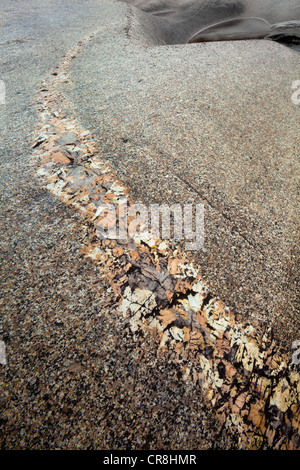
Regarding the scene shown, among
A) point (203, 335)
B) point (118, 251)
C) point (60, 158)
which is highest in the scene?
point (60, 158)

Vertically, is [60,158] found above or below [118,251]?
above

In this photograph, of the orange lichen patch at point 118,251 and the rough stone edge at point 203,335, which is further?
the orange lichen patch at point 118,251

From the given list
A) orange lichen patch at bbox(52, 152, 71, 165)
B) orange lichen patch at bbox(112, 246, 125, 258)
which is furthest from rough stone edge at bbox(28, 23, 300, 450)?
orange lichen patch at bbox(52, 152, 71, 165)

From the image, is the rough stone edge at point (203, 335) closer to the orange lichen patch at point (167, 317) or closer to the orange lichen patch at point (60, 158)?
the orange lichen patch at point (167, 317)

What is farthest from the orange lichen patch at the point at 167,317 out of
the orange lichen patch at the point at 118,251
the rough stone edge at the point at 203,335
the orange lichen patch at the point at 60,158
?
the orange lichen patch at the point at 60,158

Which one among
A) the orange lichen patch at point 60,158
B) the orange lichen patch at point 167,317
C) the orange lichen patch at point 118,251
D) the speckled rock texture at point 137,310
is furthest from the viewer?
the orange lichen patch at point 60,158

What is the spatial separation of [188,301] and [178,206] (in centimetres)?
41

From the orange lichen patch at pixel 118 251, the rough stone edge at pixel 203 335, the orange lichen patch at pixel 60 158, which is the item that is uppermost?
the orange lichen patch at pixel 60 158

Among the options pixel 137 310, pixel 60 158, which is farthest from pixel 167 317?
pixel 60 158

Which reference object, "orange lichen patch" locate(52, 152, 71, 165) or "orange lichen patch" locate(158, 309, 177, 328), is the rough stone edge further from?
"orange lichen patch" locate(52, 152, 71, 165)

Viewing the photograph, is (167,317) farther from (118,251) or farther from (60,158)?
(60,158)

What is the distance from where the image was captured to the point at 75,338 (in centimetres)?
75

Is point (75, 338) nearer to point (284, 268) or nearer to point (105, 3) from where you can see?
point (284, 268)

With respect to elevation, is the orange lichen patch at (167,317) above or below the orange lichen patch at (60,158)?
below
